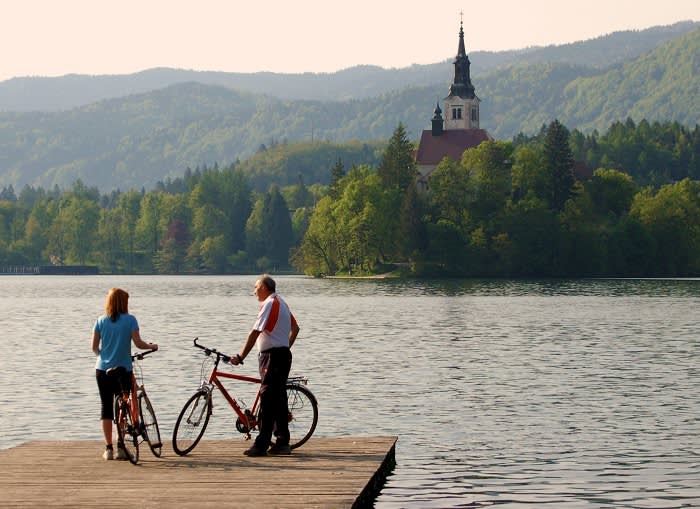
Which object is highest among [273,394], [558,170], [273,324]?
[558,170]

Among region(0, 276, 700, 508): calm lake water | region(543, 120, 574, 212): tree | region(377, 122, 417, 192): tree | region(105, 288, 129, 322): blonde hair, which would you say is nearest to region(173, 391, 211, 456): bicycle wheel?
region(105, 288, 129, 322): blonde hair

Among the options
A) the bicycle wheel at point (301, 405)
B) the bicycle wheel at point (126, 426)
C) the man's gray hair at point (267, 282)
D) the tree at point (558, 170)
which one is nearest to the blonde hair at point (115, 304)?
the bicycle wheel at point (126, 426)

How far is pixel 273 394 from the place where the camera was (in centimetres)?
2250

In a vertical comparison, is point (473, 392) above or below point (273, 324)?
below

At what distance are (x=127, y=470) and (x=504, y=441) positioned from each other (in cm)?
1032

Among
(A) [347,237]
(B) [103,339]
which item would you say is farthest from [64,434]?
(A) [347,237]

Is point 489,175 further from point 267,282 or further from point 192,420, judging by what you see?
point 267,282

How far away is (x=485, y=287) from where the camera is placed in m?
145

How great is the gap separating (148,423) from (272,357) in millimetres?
2330

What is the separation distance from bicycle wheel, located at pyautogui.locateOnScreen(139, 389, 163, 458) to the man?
160 cm

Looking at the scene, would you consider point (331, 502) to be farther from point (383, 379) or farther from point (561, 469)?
point (383, 379)

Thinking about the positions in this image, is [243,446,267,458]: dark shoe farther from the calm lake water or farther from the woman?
the woman

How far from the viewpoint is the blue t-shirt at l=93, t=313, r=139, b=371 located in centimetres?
2131

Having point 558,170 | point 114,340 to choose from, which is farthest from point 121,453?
point 558,170
